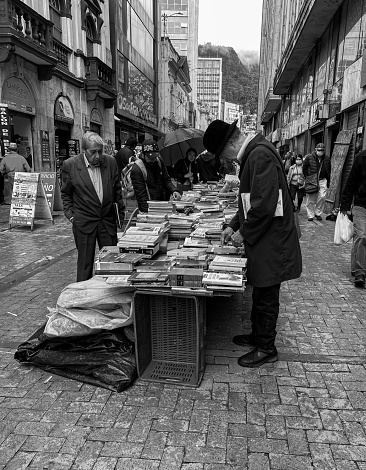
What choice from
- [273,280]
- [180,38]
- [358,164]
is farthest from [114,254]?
[180,38]

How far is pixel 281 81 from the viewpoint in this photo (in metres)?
24.8

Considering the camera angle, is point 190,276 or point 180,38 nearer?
point 190,276

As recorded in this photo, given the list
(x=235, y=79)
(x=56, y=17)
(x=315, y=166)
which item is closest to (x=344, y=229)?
Result: (x=315, y=166)

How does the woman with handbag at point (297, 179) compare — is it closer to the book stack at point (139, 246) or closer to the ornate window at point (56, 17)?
the book stack at point (139, 246)

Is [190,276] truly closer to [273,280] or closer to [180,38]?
[273,280]

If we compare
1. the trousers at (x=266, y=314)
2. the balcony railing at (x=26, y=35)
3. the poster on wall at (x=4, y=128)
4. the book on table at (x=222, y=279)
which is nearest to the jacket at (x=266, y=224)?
the trousers at (x=266, y=314)

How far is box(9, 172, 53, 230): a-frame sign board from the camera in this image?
30.2 ft

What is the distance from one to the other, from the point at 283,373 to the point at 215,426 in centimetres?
88

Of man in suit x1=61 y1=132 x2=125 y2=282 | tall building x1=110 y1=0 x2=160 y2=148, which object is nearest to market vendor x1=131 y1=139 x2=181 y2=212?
man in suit x1=61 y1=132 x2=125 y2=282

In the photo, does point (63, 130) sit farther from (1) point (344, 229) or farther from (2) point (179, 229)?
(2) point (179, 229)

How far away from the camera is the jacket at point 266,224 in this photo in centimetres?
292

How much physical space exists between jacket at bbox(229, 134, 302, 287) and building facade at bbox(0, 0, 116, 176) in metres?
9.82

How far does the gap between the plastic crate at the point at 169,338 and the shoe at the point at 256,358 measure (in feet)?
1.22

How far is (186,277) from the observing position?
2736 mm
